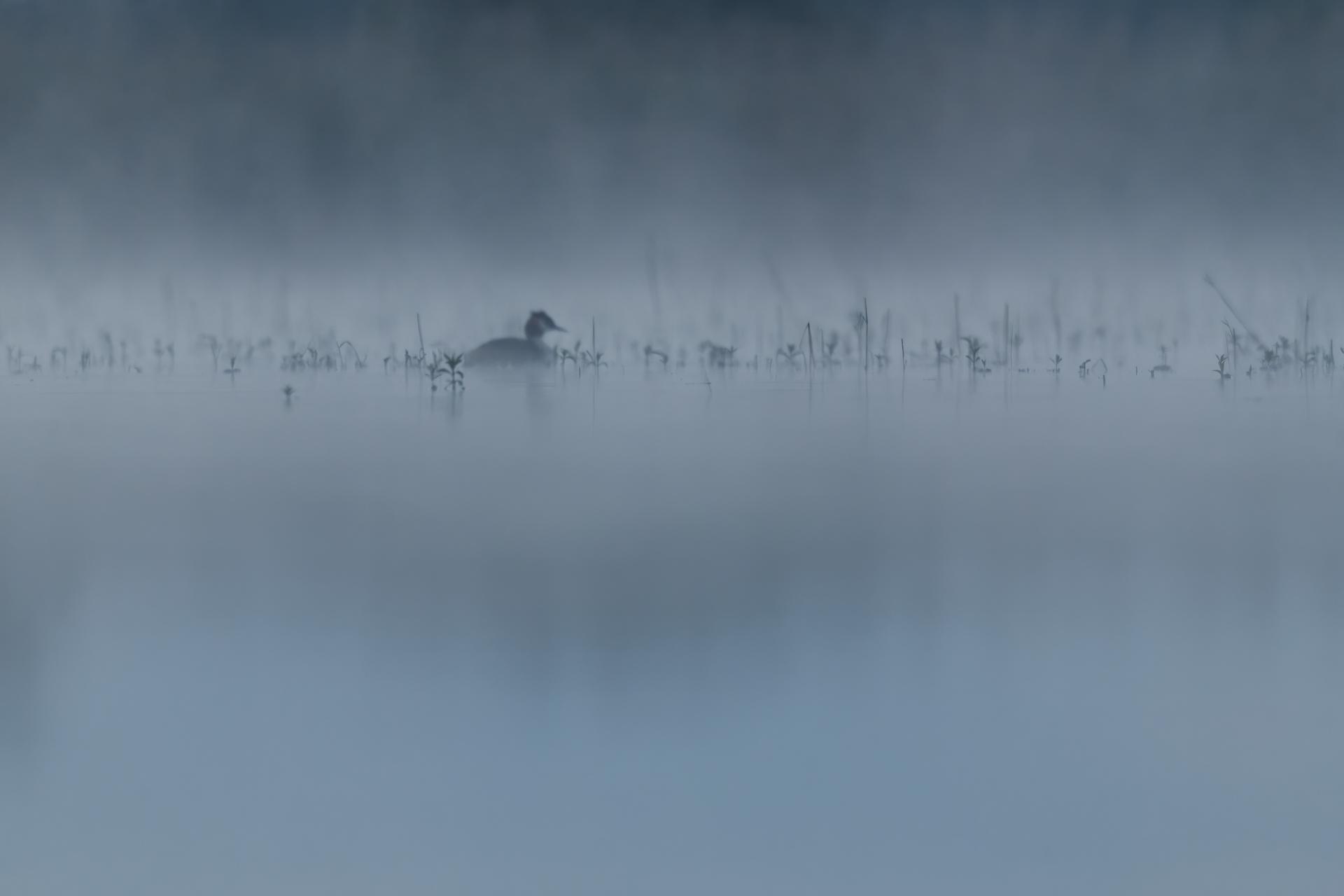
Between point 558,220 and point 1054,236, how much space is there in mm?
1006

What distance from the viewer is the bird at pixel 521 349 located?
2.26 m

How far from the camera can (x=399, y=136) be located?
6.63 feet

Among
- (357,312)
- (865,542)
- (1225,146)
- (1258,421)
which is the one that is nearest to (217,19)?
(357,312)

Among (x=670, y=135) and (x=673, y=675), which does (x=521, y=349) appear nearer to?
(x=670, y=135)

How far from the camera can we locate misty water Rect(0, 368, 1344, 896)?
1.97 ft

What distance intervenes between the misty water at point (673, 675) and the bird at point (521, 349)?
2.04 ft

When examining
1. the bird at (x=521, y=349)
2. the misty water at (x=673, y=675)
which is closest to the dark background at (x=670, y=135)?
the bird at (x=521, y=349)

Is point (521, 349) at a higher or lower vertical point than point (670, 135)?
lower

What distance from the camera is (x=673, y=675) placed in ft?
2.71

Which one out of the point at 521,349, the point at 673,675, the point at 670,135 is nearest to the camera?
the point at 673,675

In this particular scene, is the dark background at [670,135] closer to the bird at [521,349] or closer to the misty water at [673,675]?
the bird at [521,349]

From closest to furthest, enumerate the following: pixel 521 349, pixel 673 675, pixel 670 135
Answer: pixel 673 675 < pixel 670 135 < pixel 521 349

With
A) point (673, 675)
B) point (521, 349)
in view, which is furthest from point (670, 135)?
point (673, 675)

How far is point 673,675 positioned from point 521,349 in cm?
160
